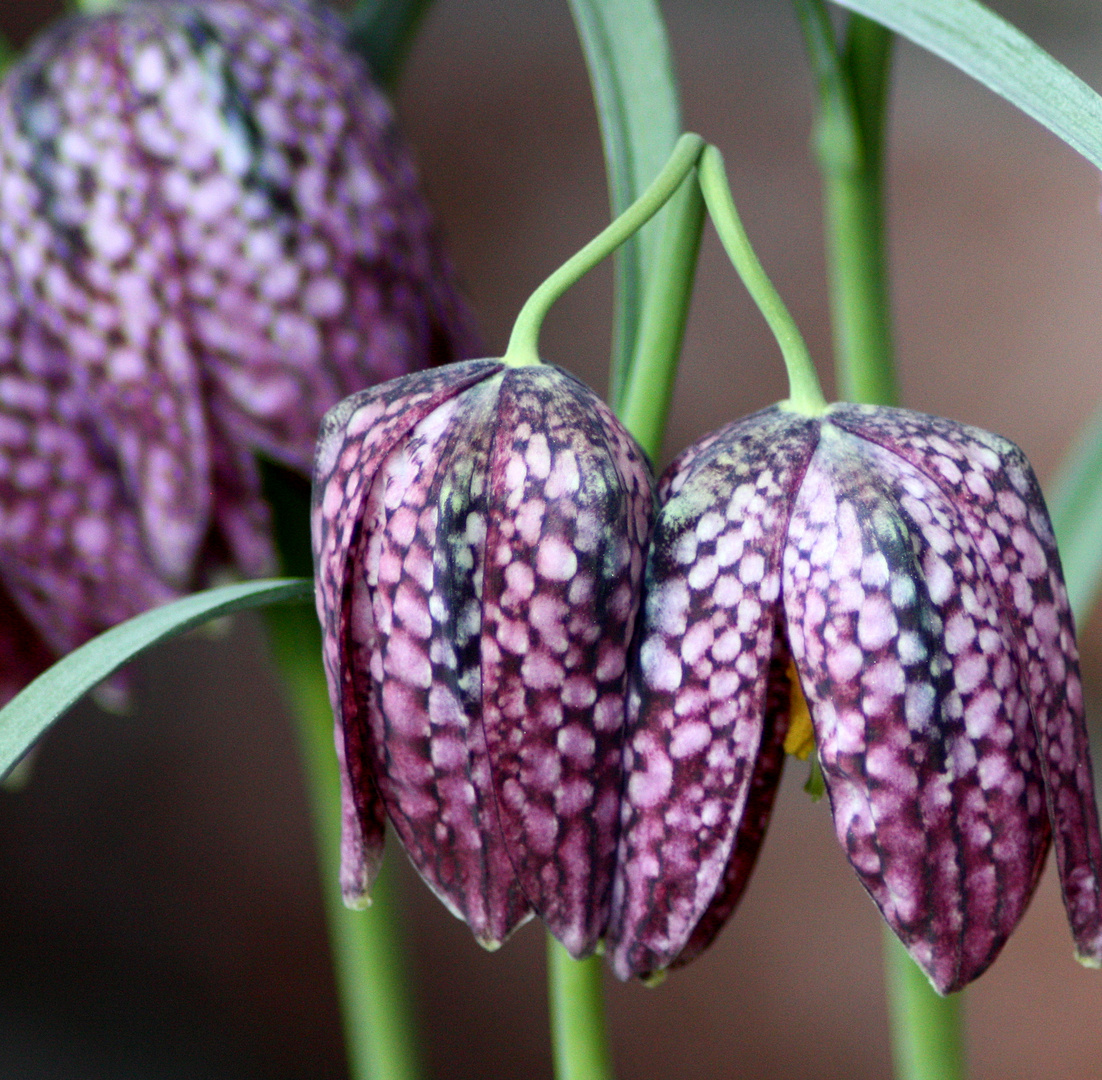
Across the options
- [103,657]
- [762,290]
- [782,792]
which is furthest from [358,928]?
[782,792]

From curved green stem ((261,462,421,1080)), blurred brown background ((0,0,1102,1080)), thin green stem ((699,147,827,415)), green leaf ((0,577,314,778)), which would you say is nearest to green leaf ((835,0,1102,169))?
thin green stem ((699,147,827,415))

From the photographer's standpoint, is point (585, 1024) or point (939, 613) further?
point (585, 1024)

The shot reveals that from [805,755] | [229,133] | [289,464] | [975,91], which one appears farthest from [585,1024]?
[975,91]

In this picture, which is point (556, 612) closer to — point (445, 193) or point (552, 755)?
point (552, 755)

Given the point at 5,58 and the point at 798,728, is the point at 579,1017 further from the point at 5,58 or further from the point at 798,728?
the point at 5,58

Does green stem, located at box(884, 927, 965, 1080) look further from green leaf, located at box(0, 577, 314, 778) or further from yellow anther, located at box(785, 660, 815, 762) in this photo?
green leaf, located at box(0, 577, 314, 778)

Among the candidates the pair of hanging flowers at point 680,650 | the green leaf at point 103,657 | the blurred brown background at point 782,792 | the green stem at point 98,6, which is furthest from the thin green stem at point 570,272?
the blurred brown background at point 782,792
